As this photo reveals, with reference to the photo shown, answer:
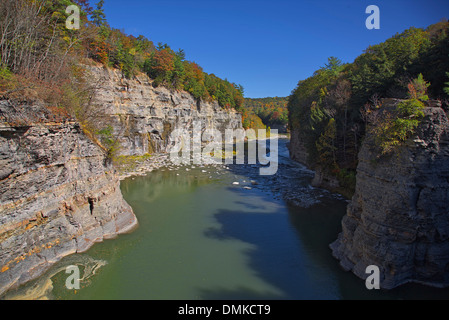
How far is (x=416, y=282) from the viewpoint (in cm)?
870

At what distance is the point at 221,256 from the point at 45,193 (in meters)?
7.76

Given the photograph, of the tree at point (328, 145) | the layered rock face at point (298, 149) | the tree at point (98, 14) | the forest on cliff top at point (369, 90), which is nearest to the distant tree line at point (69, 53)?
the tree at point (98, 14)

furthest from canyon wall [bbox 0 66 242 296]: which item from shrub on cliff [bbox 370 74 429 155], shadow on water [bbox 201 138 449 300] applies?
shrub on cliff [bbox 370 74 429 155]

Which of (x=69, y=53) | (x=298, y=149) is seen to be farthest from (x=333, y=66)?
(x=69, y=53)

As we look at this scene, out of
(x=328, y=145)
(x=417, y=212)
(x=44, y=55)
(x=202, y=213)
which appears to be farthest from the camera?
(x=328, y=145)

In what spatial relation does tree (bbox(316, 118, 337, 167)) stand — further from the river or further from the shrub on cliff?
the shrub on cliff

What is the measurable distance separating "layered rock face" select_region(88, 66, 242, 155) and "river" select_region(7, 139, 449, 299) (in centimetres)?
1612

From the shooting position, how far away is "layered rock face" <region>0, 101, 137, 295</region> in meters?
8.19

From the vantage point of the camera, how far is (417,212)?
852 cm

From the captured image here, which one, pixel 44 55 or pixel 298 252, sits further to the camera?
pixel 44 55

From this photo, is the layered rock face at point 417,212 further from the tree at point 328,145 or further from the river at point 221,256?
the tree at point 328,145

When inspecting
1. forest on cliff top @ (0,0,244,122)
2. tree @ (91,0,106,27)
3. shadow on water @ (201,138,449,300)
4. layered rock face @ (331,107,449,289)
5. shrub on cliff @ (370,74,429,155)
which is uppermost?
tree @ (91,0,106,27)

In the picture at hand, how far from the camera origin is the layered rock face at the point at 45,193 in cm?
819

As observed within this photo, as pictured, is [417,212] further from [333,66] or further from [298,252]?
[333,66]
